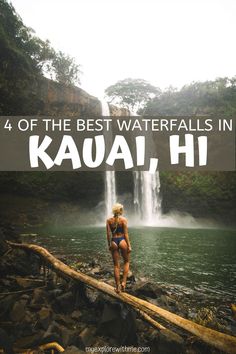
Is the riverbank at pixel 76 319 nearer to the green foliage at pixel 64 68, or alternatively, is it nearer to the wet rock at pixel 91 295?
the wet rock at pixel 91 295

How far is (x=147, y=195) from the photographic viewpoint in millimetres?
30016

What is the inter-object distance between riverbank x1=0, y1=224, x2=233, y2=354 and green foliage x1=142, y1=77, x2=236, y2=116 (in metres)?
35.2

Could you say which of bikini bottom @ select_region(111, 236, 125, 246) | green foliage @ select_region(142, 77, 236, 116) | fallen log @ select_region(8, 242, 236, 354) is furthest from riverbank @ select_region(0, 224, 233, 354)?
green foliage @ select_region(142, 77, 236, 116)

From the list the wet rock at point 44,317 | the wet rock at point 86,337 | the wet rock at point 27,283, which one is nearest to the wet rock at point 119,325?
the wet rock at point 86,337

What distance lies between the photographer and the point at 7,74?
24.9m

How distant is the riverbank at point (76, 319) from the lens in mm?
3859

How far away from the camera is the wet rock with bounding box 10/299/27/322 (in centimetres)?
449

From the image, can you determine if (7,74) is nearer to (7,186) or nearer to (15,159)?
(15,159)

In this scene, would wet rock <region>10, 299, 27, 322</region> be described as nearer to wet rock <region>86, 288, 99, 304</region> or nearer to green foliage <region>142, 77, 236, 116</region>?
wet rock <region>86, 288, 99, 304</region>

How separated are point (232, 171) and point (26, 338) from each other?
28857 mm

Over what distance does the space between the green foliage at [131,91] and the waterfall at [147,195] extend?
1356 inches

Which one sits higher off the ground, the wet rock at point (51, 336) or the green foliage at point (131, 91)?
the green foliage at point (131, 91)

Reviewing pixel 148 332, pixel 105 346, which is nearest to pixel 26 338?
pixel 105 346

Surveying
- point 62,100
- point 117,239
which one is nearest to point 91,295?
point 117,239
